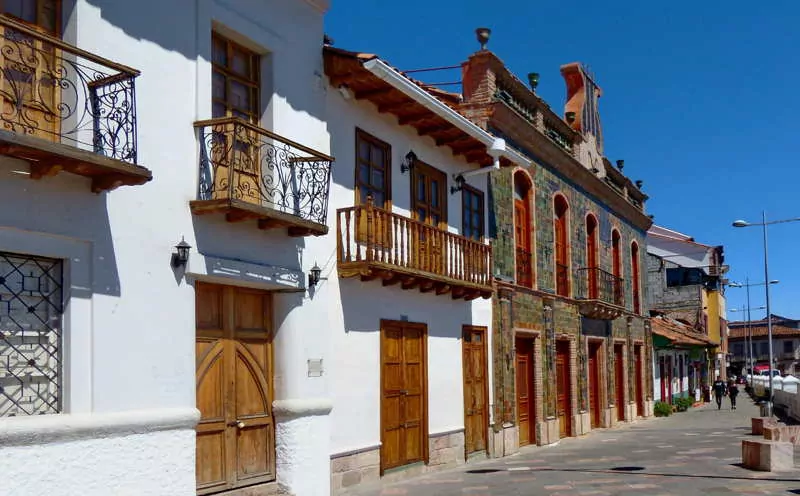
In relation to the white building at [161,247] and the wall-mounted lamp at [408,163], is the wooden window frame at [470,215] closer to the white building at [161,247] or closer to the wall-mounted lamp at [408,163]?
the wall-mounted lamp at [408,163]

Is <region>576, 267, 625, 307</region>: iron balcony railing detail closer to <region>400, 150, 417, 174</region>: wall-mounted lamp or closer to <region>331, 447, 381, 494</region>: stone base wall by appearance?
<region>400, 150, 417, 174</region>: wall-mounted lamp

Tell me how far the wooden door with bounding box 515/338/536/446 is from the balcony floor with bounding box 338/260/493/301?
363 cm

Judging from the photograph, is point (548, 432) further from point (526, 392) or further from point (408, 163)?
point (408, 163)

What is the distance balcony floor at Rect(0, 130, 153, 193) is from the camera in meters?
7.34

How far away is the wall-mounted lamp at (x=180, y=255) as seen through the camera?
9633 mm

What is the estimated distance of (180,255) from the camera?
381 inches

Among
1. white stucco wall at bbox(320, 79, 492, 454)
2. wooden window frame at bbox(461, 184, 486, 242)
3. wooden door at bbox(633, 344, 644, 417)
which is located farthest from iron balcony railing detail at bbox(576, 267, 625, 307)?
white stucco wall at bbox(320, 79, 492, 454)

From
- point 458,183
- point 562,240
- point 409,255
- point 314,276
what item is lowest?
point 314,276

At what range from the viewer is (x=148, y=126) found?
947 cm

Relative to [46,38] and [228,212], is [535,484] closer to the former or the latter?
[228,212]

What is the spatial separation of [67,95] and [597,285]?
62.6ft

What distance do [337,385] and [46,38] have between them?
673cm

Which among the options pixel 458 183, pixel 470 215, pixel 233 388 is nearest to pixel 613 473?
pixel 470 215

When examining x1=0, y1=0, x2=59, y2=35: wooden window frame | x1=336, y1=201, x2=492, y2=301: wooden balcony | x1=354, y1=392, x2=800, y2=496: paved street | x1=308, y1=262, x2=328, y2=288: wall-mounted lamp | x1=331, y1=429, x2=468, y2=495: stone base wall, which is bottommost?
x1=354, y1=392, x2=800, y2=496: paved street
